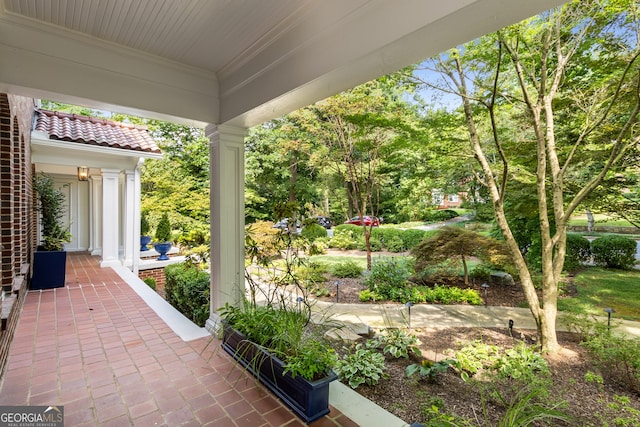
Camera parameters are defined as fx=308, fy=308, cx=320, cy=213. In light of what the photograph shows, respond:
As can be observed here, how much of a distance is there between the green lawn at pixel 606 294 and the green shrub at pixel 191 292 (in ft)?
19.0

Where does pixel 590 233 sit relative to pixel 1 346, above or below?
above

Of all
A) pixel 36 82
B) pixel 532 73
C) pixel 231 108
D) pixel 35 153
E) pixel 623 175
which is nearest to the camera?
pixel 36 82

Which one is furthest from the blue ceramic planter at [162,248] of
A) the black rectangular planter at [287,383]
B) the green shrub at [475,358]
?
the green shrub at [475,358]

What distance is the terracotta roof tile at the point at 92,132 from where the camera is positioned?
5.57 meters

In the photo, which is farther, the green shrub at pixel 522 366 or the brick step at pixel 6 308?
the green shrub at pixel 522 366

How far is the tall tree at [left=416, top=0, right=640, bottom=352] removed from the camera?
3572 mm

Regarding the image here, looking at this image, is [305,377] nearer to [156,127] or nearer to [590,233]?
[590,233]

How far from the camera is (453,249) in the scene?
612 centimetres

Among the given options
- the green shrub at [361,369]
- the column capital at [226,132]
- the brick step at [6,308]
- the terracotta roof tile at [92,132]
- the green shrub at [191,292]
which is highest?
the terracotta roof tile at [92,132]

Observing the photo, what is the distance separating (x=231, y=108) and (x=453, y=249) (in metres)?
4.98

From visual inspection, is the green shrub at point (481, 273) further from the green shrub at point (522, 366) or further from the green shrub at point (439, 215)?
the green shrub at point (439, 215)

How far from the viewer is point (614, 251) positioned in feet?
25.6

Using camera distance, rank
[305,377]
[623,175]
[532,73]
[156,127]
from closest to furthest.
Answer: [305,377]
[532,73]
[623,175]
[156,127]

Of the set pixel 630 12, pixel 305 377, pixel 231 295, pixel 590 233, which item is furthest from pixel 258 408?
pixel 590 233
